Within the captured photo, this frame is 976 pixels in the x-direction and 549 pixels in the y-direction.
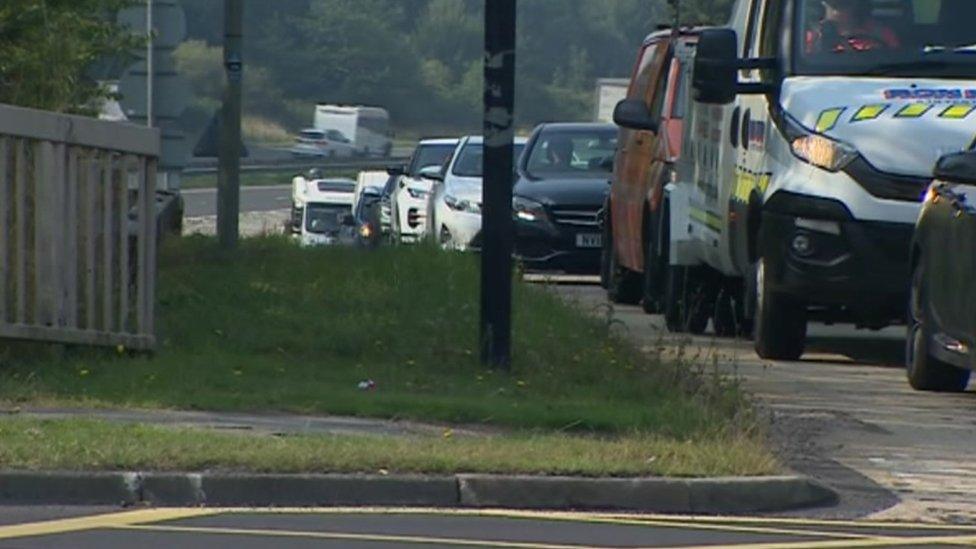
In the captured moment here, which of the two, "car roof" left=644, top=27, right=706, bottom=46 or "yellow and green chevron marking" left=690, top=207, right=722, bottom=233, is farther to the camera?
"car roof" left=644, top=27, right=706, bottom=46

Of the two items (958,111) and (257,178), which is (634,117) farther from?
(257,178)

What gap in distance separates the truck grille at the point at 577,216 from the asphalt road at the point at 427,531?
16.3 m

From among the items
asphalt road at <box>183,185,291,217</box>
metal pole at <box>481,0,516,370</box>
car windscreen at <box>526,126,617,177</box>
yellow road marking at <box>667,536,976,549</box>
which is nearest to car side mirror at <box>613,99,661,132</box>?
metal pole at <box>481,0,516,370</box>

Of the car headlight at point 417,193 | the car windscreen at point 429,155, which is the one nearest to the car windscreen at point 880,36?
the car headlight at point 417,193

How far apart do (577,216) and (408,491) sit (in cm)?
1637

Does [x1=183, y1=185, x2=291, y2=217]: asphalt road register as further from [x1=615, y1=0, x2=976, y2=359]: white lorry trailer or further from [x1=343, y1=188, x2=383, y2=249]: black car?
[x1=615, y1=0, x2=976, y2=359]: white lorry trailer

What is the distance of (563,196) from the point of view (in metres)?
26.4

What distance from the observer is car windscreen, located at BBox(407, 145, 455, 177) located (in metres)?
35.2

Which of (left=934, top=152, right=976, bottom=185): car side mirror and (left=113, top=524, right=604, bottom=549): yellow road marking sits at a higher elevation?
(left=934, top=152, right=976, bottom=185): car side mirror

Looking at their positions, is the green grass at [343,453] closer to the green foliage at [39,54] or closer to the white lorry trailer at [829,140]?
the white lorry trailer at [829,140]

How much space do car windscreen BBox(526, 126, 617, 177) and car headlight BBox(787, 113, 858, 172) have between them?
11.8 meters

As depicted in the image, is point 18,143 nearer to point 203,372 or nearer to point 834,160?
point 203,372

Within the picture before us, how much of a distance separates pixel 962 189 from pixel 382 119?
188 feet

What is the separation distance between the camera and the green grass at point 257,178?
74725mm
